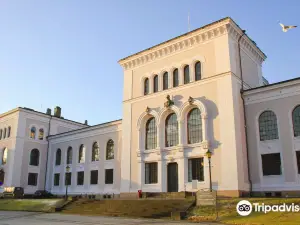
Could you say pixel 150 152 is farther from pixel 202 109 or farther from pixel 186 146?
pixel 202 109

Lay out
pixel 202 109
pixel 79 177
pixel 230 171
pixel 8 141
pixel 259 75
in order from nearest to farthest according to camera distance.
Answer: pixel 230 171
pixel 202 109
pixel 259 75
pixel 79 177
pixel 8 141

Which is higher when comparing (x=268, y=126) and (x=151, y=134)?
(x=151, y=134)

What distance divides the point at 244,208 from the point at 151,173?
12973 mm

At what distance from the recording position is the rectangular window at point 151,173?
30.3 m

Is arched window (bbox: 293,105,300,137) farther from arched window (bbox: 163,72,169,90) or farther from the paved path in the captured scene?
the paved path

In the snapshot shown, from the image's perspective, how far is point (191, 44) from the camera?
98.8ft

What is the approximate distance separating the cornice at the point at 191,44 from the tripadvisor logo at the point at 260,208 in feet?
48.6

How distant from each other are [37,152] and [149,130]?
2120cm

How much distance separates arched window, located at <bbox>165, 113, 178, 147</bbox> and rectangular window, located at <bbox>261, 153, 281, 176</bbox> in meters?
7.54

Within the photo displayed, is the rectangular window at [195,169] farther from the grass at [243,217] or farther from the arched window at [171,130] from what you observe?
the grass at [243,217]

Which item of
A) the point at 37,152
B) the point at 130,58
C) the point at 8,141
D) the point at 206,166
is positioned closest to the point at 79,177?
the point at 37,152

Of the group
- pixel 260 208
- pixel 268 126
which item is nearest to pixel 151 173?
pixel 268 126

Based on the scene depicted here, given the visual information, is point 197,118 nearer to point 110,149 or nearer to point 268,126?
point 268,126

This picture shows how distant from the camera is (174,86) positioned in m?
30.8
